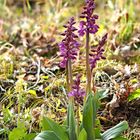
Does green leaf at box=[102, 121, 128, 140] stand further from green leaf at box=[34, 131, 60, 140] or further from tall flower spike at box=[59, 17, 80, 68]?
tall flower spike at box=[59, 17, 80, 68]

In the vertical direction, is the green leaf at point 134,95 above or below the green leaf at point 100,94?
below

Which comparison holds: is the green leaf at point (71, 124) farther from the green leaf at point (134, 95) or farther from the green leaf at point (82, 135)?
the green leaf at point (134, 95)

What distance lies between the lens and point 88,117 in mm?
2004

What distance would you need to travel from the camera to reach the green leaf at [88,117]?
1978 millimetres

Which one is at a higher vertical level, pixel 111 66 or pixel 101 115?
pixel 111 66

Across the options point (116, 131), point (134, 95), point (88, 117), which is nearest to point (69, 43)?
point (88, 117)

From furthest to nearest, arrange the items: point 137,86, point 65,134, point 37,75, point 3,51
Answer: point 3,51
point 37,75
point 137,86
point 65,134

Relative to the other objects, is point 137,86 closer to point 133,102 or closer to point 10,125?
point 133,102

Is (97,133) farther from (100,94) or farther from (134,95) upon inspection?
(134,95)

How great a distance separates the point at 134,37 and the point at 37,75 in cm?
88

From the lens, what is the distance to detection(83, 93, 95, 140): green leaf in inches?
77.9

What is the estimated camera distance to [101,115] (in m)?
2.58

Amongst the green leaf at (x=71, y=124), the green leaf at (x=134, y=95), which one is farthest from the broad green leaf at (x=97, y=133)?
the green leaf at (x=134, y=95)

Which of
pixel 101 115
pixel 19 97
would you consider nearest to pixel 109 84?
pixel 101 115
